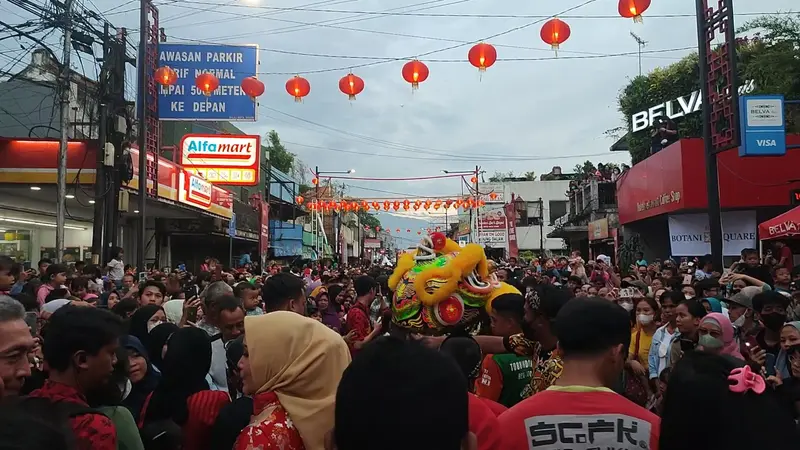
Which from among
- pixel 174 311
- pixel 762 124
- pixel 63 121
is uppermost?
pixel 63 121

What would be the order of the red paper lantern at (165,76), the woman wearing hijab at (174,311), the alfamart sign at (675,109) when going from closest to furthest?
the woman wearing hijab at (174,311) → the red paper lantern at (165,76) → the alfamart sign at (675,109)

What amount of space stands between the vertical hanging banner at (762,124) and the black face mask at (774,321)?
7878mm

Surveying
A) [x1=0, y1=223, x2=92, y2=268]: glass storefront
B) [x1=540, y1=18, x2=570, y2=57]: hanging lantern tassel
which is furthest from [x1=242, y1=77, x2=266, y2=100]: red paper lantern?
[x1=540, y1=18, x2=570, y2=57]: hanging lantern tassel

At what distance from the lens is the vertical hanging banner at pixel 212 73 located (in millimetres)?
15289

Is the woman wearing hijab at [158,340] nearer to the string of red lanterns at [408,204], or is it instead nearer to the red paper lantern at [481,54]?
the red paper lantern at [481,54]

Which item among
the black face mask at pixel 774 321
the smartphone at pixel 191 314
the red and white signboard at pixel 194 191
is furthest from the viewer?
the red and white signboard at pixel 194 191

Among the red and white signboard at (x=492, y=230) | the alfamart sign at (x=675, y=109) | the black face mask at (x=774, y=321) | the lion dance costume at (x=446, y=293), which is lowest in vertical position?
the black face mask at (x=774, y=321)

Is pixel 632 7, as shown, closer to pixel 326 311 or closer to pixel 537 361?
pixel 326 311

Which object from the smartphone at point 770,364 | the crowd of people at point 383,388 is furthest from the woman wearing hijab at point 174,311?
the smartphone at point 770,364

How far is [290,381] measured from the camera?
2457 millimetres

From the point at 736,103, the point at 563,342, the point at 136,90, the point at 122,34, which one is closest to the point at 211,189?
the point at 136,90

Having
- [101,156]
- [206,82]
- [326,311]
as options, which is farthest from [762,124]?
[101,156]

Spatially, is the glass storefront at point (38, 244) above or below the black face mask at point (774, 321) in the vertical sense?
above

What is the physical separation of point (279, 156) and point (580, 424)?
148ft
